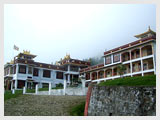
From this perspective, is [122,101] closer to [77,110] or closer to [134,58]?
[77,110]

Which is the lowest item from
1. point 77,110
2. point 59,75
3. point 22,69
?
point 77,110

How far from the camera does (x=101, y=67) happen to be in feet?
131

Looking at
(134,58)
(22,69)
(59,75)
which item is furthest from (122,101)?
(59,75)

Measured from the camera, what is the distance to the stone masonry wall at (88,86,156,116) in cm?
1320

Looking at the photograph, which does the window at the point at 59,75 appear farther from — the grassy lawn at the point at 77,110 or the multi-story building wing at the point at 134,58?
the grassy lawn at the point at 77,110

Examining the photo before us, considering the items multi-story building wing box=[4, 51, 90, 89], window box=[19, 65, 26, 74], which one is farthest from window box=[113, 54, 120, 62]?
window box=[19, 65, 26, 74]

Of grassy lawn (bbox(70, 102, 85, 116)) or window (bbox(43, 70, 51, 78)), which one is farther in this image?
window (bbox(43, 70, 51, 78))

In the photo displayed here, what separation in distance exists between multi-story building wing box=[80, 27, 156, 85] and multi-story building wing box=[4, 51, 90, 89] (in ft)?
21.6

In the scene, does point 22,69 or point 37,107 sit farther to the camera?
point 22,69

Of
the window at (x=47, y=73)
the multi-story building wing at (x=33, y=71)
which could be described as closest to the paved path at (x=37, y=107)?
the multi-story building wing at (x=33, y=71)

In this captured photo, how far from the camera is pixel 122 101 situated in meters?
14.4

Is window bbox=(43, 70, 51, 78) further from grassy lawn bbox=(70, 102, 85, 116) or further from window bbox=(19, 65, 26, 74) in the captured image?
grassy lawn bbox=(70, 102, 85, 116)

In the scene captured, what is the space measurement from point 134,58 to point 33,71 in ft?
59.8

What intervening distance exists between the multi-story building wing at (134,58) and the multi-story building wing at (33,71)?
6584 millimetres
